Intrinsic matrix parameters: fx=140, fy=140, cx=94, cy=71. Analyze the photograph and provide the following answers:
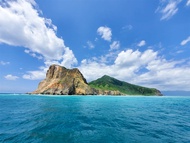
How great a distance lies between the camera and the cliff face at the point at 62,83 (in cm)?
16788

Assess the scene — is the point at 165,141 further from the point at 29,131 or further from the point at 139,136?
the point at 29,131

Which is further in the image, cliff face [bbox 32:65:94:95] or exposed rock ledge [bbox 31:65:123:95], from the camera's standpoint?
cliff face [bbox 32:65:94:95]

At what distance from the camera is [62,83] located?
174 meters

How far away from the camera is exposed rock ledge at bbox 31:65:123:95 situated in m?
168

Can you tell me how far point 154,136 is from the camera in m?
14.6

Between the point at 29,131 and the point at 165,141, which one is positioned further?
the point at 29,131

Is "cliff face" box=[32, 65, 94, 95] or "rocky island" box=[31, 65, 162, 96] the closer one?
"rocky island" box=[31, 65, 162, 96]

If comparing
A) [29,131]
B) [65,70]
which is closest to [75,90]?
[65,70]

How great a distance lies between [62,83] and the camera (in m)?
174

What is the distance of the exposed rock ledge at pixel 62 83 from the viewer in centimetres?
16775

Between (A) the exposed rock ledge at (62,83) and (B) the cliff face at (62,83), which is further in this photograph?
(B) the cliff face at (62,83)

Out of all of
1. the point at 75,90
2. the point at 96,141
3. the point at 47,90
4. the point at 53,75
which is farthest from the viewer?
the point at 53,75

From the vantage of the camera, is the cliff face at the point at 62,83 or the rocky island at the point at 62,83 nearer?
the rocky island at the point at 62,83

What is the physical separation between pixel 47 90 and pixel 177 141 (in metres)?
167
